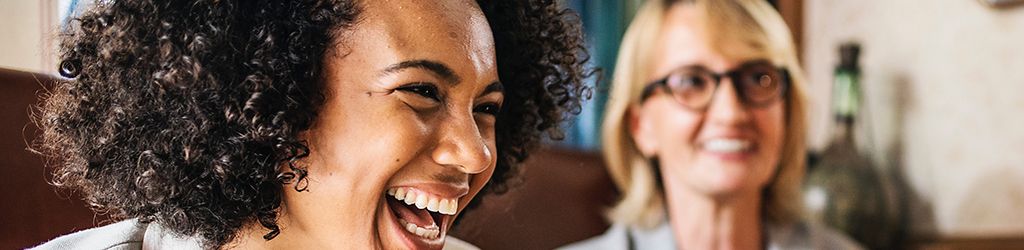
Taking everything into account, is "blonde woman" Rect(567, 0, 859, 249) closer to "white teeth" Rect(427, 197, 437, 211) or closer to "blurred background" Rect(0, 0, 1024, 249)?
"blurred background" Rect(0, 0, 1024, 249)

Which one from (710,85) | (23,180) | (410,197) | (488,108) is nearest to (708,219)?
(710,85)

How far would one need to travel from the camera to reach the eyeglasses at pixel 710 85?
6.97 ft

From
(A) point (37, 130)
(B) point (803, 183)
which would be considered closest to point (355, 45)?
(A) point (37, 130)

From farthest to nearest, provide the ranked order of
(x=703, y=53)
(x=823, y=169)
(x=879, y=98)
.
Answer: (x=879, y=98) < (x=823, y=169) < (x=703, y=53)

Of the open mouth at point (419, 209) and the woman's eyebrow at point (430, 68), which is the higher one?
the woman's eyebrow at point (430, 68)

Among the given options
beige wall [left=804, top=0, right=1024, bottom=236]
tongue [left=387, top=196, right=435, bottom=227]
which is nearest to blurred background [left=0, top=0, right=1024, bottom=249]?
beige wall [left=804, top=0, right=1024, bottom=236]

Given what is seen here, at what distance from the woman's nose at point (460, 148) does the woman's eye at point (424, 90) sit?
3cm

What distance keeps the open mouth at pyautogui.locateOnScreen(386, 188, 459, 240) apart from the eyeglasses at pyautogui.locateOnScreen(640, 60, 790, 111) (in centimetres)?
115

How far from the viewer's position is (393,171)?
980mm

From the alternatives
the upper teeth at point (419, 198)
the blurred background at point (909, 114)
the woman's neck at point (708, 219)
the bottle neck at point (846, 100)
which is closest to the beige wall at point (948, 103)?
the blurred background at point (909, 114)

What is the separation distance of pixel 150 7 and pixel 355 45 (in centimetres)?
18

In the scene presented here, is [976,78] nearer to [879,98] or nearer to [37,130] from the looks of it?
[879,98]

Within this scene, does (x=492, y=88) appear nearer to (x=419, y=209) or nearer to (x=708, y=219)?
(x=419, y=209)

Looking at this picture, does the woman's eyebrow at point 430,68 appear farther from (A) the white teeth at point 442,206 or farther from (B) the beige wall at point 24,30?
(B) the beige wall at point 24,30
